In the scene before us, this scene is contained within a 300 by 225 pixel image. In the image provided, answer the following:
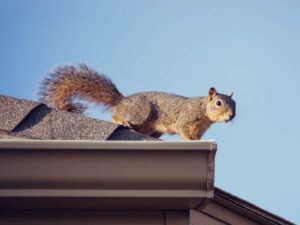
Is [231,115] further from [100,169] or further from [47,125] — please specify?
[100,169]

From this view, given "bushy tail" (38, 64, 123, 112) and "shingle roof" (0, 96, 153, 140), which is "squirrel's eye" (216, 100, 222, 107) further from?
"shingle roof" (0, 96, 153, 140)

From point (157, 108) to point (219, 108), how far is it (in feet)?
2.47

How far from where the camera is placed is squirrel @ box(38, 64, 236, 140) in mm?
6648

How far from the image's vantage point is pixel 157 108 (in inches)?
302

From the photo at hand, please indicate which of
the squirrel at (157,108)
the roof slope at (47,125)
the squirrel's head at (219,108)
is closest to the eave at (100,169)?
the roof slope at (47,125)

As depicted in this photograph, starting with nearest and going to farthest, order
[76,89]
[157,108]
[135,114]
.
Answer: [76,89], [135,114], [157,108]

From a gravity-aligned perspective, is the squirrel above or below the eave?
above

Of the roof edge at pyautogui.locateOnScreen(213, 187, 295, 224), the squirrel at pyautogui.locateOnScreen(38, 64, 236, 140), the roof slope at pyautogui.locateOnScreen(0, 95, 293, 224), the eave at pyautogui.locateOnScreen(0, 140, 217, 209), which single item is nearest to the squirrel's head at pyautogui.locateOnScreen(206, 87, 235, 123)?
the squirrel at pyautogui.locateOnScreen(38, 64, 236, 140)

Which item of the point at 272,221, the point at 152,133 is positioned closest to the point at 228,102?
the point at 152,133

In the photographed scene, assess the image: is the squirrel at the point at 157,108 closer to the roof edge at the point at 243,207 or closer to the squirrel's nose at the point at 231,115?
the squirrel's nose at the point at 231,115

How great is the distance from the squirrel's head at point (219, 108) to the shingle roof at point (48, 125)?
5.45 meters

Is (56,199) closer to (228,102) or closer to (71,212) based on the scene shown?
(71,212)

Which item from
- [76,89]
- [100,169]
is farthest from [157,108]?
[100,169]

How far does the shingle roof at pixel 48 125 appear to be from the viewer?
2311mm
